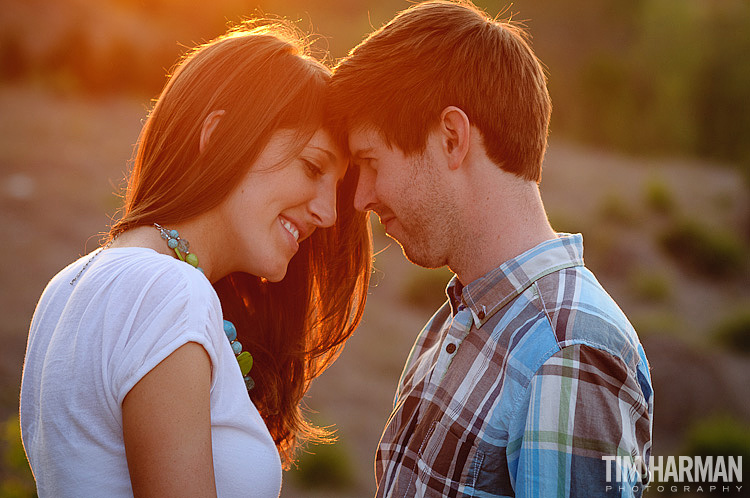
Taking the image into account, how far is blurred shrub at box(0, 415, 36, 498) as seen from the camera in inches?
169

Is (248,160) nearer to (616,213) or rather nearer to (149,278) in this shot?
(149,278)

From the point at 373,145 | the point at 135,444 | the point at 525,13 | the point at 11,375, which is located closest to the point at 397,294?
the point at 11,375

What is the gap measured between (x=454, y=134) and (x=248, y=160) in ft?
2.15

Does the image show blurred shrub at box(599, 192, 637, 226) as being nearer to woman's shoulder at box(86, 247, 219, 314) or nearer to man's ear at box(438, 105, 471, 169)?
man's ear at box(438, 105, 471, 169)

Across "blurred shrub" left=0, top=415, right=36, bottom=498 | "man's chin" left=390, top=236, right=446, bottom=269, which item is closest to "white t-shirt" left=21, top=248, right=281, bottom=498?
"man's chin" left=390, top=236, right=446, bottom=269

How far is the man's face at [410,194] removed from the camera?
2.13 meters

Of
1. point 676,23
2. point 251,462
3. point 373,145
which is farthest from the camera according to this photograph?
point 676,23

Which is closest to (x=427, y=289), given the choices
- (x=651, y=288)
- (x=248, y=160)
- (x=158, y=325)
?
(x=651, y=288)

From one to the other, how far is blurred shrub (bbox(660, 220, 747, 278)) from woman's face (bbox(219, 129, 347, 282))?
1267 cm

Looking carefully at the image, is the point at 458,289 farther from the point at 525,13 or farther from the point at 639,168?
the point at 525,13

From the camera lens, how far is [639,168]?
19.3 metres

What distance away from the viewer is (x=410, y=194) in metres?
2.18

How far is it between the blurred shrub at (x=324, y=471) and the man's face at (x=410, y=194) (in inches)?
167

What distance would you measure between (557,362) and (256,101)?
119 centimetres
